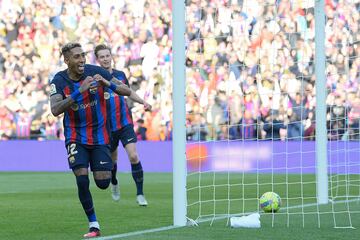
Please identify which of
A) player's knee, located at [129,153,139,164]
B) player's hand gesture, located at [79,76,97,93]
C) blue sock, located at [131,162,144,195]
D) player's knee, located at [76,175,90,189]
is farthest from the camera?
player's knee, located at [129,153,139,164]

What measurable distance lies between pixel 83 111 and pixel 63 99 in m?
0.21

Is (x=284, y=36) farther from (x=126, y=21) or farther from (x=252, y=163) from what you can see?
(x=126, y=21)

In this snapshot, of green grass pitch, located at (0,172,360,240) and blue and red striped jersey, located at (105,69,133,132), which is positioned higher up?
blue and red striped jersey, located at (105,69,133,132)

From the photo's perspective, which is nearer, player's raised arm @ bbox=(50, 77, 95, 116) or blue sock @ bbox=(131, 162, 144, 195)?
player's raised arm @ bbox=(50, 77, 95, 116)

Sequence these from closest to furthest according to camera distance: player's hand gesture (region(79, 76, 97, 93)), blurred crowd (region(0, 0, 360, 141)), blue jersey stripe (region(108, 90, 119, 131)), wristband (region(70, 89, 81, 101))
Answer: player's hand gesture (region(79, 76, 97, 93)) → wristband (region(70, 89, 81, 101)) → blue jersey stripe (region(108, 90, 119, 131)) → blurred crowd (region(0, 0, 360, 141))

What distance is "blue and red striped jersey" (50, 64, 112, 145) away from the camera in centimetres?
718

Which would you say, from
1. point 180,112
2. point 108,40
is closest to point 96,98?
point 180,112

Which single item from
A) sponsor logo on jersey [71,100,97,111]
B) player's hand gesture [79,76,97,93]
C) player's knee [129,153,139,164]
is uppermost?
player's hand gesture [79,76,97,93]

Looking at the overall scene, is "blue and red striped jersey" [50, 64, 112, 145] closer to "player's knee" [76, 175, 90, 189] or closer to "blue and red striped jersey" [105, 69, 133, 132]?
"player's knee" [76, 175, 90, 189]

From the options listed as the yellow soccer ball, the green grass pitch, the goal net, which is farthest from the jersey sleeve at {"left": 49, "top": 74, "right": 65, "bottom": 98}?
the goal net

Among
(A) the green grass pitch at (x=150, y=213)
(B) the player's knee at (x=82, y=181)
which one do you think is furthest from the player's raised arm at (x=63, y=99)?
(A) the green grass pitch at (x=150, y=213)

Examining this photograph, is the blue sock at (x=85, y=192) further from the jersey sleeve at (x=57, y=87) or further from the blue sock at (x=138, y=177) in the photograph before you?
the blue sock at (x=138, y=177)

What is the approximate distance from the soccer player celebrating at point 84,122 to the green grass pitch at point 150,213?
45cm

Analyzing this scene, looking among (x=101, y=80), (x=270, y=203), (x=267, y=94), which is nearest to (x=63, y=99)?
(x=101, y=80)
